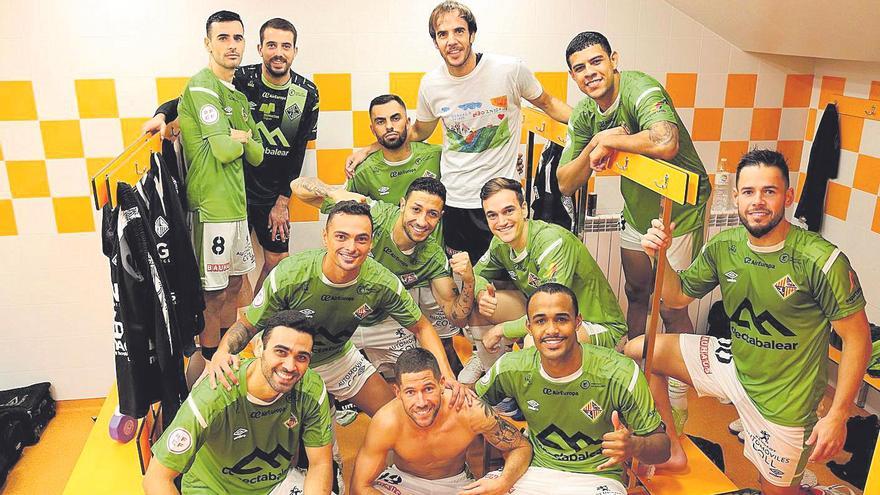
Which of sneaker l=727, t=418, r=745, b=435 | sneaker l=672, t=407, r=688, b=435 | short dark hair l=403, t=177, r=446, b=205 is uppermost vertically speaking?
short dark hair l=403, t=177, r=446, b=205

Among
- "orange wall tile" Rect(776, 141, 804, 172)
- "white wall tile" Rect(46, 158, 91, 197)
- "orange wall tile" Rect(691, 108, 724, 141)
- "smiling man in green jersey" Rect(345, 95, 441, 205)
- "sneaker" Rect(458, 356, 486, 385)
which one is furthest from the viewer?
"orange wall tile" Rect(776, 141, 804, 172)

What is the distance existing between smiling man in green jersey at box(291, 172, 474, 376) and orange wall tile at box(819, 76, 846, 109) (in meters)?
2.65

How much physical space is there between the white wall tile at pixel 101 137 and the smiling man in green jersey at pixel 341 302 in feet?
5.49

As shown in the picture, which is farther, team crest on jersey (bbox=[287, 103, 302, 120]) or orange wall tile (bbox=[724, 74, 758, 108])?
orange wall tile (bbox=[724, 74, 758, 108])

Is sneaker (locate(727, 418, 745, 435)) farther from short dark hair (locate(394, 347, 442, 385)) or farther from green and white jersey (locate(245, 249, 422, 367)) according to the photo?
short dark hair (locate(394, 347, 442, 385))

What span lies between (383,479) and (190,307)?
1136 mm

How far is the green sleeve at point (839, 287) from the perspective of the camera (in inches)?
105

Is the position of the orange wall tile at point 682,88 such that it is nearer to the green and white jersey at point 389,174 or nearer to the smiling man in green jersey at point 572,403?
the green and white jersey at point 389,174

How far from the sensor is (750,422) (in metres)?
3.03

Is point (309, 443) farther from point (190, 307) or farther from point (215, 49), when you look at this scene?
point (215, 49)

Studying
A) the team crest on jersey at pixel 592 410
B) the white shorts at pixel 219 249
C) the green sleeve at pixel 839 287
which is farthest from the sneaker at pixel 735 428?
the white shorts at pixel 219 249

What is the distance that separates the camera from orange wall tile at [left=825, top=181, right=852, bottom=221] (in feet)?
14.9

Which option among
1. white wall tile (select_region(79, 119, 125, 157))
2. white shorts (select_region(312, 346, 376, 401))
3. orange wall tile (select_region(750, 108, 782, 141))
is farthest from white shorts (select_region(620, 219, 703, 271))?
white wall tile (select_region(79, 119, 125, 157))

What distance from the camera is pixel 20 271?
4.36m
